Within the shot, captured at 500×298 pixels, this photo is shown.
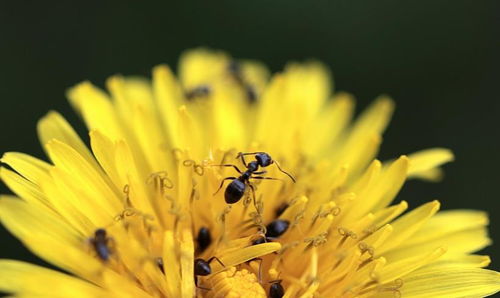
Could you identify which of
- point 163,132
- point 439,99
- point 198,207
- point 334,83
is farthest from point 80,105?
point 439,99

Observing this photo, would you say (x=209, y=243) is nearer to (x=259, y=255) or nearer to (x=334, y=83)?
(x=259, y=255)

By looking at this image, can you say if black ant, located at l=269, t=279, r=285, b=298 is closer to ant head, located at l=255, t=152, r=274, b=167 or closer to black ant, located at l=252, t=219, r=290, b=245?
black ant, located at l=252, t=219, r=290, b=245

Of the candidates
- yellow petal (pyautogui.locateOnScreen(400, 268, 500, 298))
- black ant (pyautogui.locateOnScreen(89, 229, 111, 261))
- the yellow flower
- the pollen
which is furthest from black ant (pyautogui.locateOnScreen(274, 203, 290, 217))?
black ant (pyautogui.locateOnScreen(89, 229, 111, 261))

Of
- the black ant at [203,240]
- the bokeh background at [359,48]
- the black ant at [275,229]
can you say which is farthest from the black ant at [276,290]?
the bokeh background at [359,48]

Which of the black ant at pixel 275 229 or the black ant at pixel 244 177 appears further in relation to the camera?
the black ant at pixel 275 229

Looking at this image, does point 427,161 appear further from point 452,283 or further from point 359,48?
point 359,48

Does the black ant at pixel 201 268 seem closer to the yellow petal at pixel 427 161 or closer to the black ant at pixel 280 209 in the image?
the black ant at pixel 280 209

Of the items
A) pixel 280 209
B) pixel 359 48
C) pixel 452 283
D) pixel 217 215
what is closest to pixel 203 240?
pixel 217 215
